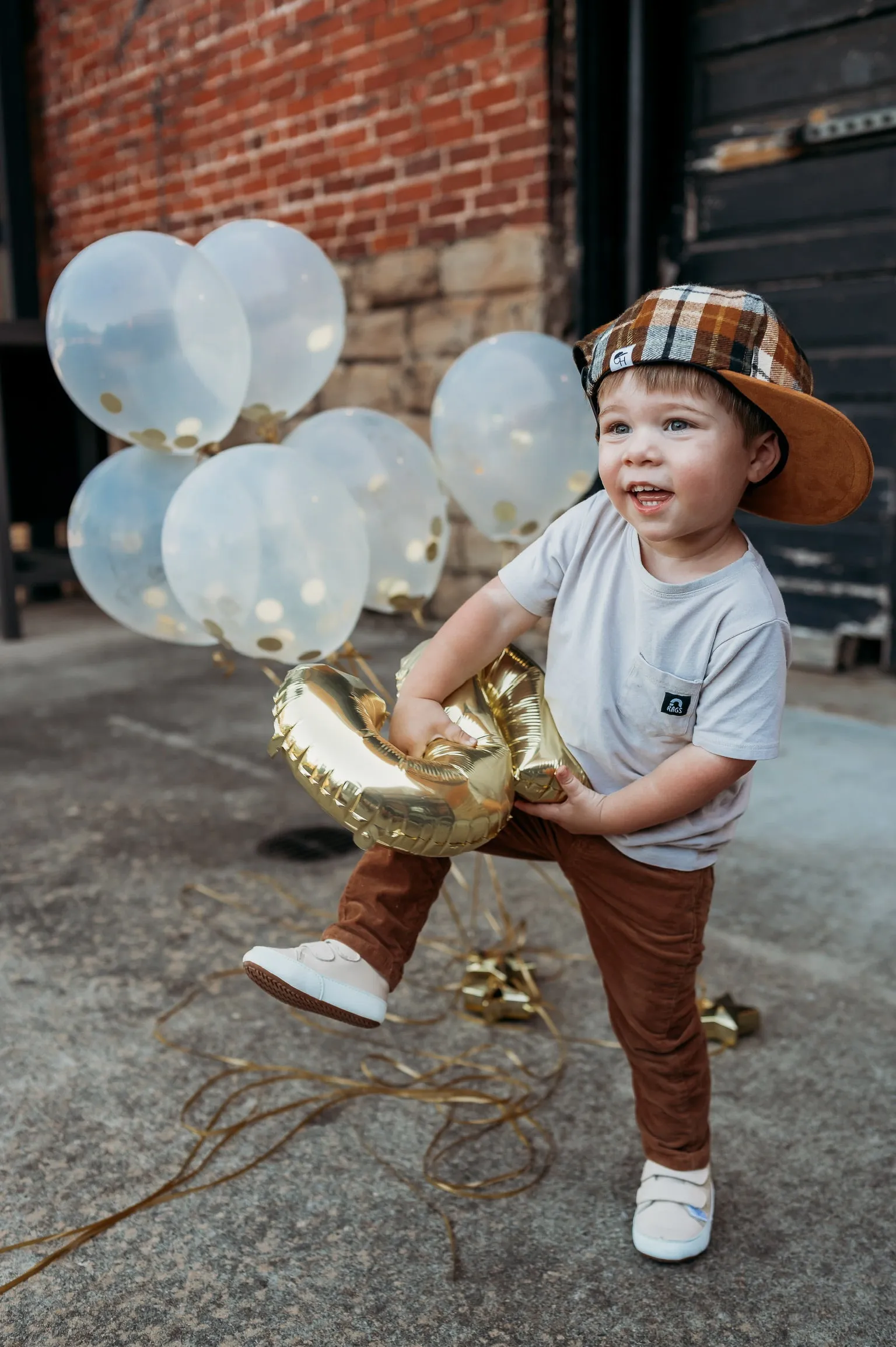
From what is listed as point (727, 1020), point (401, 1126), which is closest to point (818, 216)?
point (727, 1020)

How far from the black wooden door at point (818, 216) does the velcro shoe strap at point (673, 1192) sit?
2.95m

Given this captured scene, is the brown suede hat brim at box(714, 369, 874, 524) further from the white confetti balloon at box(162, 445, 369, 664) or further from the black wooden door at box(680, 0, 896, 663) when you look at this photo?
the black wooden door at box(680, 0, 896, 663)

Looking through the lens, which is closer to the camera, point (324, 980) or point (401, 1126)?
point (324, 980)

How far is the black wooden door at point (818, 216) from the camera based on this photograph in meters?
3.83

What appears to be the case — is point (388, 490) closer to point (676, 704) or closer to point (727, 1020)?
point (676, 704)

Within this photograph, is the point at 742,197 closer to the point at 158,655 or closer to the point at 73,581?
the point at 158,655

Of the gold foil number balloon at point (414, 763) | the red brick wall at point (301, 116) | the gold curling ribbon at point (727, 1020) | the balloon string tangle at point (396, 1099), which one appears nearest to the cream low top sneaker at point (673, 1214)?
the balloon string tangle at point (396, 1099)

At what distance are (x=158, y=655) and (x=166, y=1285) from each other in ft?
12.7

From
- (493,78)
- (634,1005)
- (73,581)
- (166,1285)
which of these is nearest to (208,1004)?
(166,1285)

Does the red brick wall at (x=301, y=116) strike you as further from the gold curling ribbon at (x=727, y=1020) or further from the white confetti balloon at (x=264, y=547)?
the gold curling ribbon at (x=727, y=1020)

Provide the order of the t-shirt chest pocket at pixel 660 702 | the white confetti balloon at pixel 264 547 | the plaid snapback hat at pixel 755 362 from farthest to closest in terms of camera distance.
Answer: the white confetti balloon at pixel 264 547 → the t-shirt chest pocket at pixel 660 702 → the plaid snapback hat at pixel 755 362

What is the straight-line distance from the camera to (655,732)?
1.43m

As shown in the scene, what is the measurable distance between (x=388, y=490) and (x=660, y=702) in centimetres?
76

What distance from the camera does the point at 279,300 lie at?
2020 millimetres
